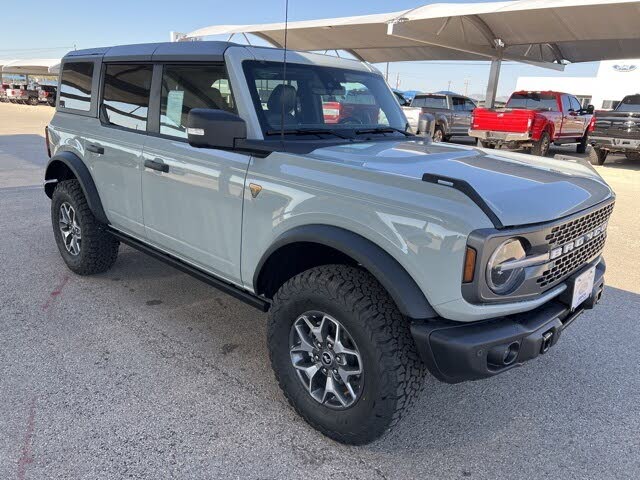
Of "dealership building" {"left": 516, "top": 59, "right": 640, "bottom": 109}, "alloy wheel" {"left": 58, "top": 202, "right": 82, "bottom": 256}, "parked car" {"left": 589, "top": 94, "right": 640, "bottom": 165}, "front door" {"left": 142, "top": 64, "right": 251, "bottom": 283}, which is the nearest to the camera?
"front door" {"left": 142, "top": 64, "right": 251, "bottom": 283}

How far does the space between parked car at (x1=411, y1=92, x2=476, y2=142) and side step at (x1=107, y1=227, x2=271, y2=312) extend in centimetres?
1433

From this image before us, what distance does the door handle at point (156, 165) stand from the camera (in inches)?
127

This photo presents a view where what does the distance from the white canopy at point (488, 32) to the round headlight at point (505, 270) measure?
14.9 m

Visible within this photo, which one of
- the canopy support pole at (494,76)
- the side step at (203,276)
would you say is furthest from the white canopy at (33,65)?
the side step at (203,276)

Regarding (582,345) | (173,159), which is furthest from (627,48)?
(173,159)

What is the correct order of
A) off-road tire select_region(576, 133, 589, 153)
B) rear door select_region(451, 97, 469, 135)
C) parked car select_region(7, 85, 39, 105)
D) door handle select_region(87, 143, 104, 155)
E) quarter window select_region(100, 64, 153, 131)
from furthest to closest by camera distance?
parked car select_region(7, 85, 39, 105) < rear door select_region(451, 97, 469, 135) < off-road tire select_region(576, 133, 589, 153) < door handle select_region(87, 143, 104, 155) < quarter window select_region(100, 64, 153, 131)

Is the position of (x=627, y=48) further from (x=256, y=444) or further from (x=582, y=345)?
(x=256, y=444)

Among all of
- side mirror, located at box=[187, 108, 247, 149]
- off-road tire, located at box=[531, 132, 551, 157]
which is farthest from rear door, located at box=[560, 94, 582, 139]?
side mirror, located at box=[187, 108, 247, 149]

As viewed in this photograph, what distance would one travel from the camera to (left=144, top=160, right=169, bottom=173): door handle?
3.22m

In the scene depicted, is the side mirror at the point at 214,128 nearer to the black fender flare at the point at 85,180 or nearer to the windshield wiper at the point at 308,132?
the windshield wiper at the point at 308,132

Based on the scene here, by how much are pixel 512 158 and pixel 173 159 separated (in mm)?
2086

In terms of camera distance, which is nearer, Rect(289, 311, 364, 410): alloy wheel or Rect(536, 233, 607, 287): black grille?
Rect(536, 233, 607, 287): black grille

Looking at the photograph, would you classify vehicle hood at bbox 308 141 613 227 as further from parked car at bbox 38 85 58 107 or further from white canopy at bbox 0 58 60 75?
white canopy at bbox 0 58 60 75

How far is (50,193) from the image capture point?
15.7 ft
